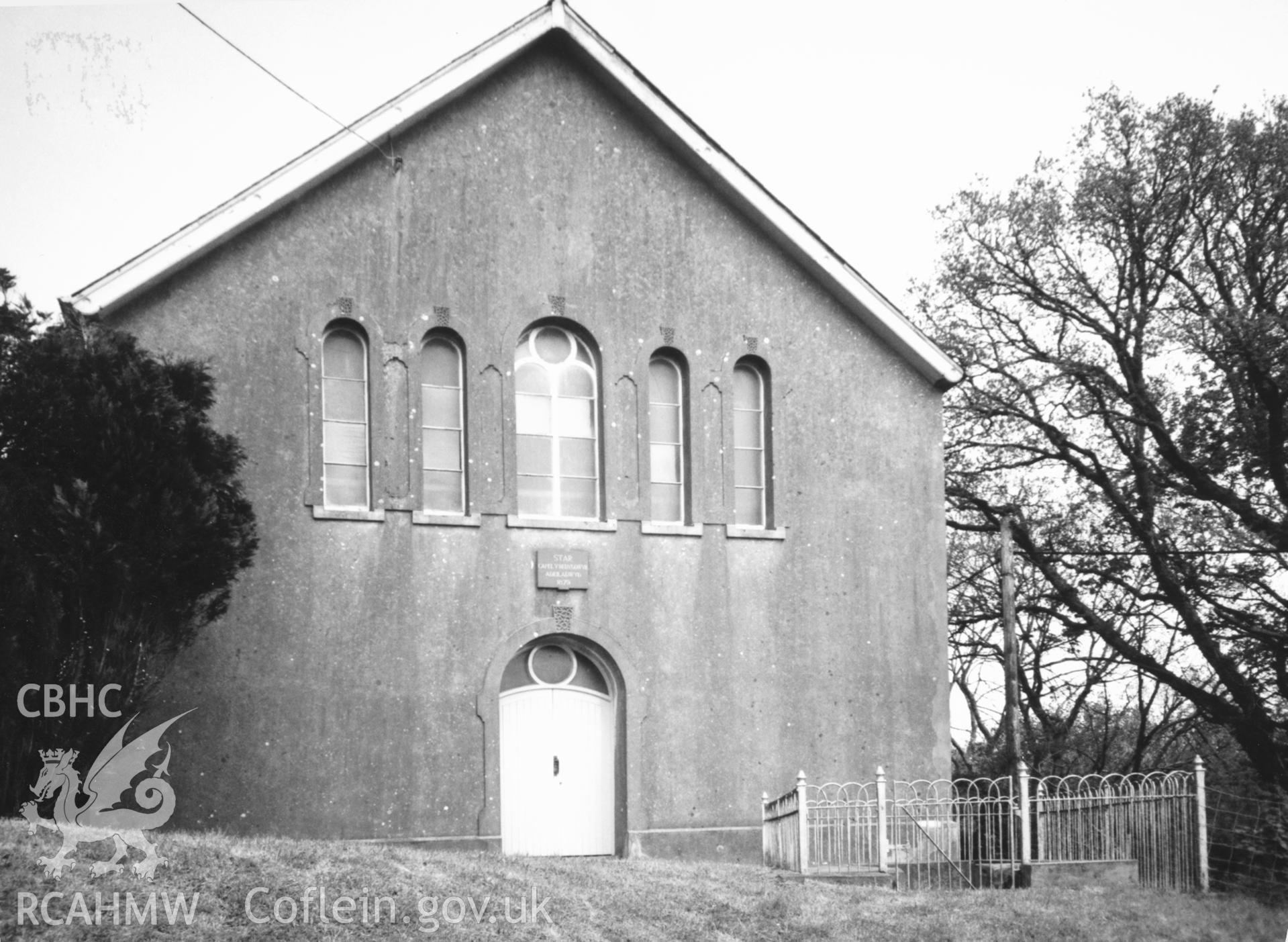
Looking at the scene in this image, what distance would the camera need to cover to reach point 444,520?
19672mm

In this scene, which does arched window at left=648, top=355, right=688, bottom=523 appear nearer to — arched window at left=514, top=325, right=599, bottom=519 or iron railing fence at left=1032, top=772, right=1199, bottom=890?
arched window at left=514, top=325, right=599, bottom=519

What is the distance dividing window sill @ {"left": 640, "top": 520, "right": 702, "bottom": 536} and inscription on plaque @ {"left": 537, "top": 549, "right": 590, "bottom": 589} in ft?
2.92

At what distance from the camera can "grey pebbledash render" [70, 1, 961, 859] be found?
62.0 ft

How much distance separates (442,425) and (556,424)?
1.55m

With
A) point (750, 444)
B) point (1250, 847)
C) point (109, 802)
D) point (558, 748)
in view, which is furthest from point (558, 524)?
point (1250, 847)

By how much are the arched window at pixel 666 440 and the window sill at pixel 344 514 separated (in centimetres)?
371

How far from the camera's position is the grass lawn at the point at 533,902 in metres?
12.6

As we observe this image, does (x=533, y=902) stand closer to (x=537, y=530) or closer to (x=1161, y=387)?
(x=537, y=530)

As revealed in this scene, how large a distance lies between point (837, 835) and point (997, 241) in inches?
516

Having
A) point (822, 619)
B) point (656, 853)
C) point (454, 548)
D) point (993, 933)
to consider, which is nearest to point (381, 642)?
point (454, 548)

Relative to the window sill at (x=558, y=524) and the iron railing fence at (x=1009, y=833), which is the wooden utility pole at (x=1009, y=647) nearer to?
the iron railing fence at (x=1009, y=833)

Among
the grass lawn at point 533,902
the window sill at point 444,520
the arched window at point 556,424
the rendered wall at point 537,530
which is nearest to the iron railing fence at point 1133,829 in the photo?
the grass lawn at point 533,902

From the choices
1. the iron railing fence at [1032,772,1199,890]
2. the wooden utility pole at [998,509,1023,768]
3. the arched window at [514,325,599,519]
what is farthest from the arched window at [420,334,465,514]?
the wooden utility pole at [998,509,1023,768]

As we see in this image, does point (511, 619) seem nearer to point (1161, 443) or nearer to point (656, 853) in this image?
point (656, 853)
